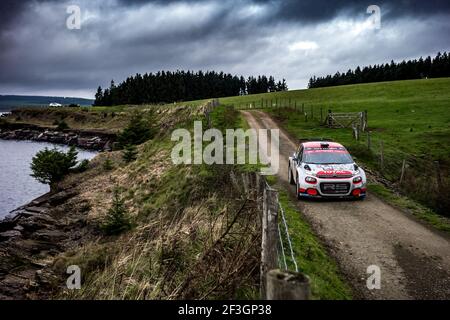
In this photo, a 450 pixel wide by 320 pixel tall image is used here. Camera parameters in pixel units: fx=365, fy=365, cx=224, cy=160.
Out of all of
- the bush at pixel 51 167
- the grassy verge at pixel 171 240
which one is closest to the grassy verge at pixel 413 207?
the grassy verge at pixel 171 240

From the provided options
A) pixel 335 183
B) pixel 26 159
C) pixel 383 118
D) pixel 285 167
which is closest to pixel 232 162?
pixel 285 167

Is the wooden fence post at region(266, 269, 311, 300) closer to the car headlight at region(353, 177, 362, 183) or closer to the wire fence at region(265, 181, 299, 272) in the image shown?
the wire fence at region(265, 181, 299, 272)

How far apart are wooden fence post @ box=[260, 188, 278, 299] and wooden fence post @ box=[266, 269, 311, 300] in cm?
181

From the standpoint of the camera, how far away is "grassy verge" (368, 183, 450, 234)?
11656mm

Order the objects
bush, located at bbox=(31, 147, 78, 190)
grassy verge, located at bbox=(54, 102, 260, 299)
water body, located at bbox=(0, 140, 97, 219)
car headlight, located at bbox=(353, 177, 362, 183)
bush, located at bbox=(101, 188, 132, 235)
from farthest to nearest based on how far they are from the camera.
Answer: bush, located at bbox=(31, 147, 78, 190), water body, located at bbox=(0, 140, 97, 219), bush, located at bbox=(101, 188, 132, 235), car headlight, located at bbox=(353, 177, 362, 183), grassy verge, located at bbox=(54, 102, 260, 299)

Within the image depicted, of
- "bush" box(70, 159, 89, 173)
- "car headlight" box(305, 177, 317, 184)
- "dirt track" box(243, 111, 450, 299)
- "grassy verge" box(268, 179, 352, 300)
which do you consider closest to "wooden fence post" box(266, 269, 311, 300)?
"grassy verge" box(268, 179, 352, 300)

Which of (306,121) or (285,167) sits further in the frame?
(306,121)

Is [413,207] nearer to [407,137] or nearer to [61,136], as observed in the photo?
[407,137]

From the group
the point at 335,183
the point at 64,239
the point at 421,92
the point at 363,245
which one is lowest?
the point at 64,239

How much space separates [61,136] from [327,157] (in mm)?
73986

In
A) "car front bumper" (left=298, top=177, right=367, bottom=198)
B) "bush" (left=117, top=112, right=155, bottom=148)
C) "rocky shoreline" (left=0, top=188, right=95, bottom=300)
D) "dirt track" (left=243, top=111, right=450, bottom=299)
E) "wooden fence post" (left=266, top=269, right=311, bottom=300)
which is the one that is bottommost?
"rocky shoreline" (left=0, top=188, right=95, bottom=300)

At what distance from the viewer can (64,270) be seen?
504 inches
